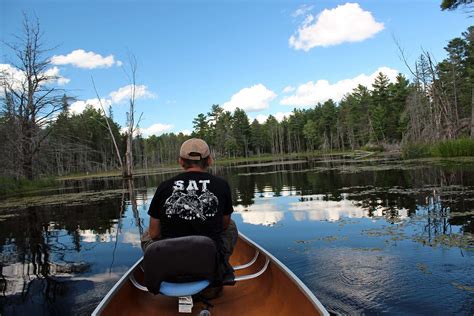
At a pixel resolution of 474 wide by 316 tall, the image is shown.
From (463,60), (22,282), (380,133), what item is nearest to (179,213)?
(22,282)

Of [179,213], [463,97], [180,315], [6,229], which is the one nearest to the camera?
[179,213]

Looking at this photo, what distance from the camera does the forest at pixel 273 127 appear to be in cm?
2623

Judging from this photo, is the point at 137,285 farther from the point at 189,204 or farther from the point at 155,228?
the point at 189,204

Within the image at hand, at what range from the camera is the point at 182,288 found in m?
3.14

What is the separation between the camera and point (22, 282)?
597 cm

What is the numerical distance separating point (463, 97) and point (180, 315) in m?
60.5

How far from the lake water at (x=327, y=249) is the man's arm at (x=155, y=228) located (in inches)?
77.3

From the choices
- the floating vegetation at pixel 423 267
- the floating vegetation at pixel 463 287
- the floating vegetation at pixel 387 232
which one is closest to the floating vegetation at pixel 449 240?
the floating vegetation at pixel 387 232

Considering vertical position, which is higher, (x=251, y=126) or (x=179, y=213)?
(x=251, y=126)

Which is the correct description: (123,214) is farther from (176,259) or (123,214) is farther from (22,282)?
(176,259)

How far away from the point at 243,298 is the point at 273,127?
101425 millimetres

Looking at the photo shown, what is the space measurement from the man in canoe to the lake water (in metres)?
1.88

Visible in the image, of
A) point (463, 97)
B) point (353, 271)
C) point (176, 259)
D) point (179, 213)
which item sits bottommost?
point (353, 271)

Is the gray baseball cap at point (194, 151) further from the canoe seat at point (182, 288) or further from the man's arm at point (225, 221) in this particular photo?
the canoe seat at point (182, 288)
